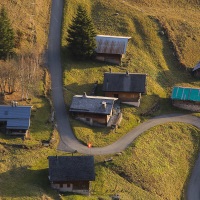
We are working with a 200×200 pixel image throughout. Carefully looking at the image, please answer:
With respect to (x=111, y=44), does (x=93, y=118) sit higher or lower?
lower

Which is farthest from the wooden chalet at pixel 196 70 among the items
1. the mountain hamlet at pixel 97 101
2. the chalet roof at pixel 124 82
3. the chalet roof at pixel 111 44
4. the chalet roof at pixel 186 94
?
the chalet roof at pixel 124 82

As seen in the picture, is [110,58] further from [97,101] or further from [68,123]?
[68,123]

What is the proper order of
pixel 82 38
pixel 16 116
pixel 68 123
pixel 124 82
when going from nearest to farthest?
pixel 16 116 < pixel 68 123 < pixel 124 82 < pixel 82 38

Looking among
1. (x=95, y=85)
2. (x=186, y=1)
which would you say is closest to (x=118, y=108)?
(x=95, y=85)

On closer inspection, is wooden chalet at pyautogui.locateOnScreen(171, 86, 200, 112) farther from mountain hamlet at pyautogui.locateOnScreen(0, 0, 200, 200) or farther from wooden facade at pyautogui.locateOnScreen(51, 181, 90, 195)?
wooden facade at pyautogui.locateOnScreen(51, 181, 90, 195)

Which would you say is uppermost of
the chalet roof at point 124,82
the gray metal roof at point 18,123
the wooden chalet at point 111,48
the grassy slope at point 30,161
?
the wooden chalet at point 111,48

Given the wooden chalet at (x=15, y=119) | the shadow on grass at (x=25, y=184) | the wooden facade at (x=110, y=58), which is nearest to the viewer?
the shadow on grass at (x=25, y=184)

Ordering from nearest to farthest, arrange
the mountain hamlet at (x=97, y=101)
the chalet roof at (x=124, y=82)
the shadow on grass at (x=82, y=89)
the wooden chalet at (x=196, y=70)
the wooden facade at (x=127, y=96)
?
the mountain hamlet at (x=97, y=101)
the shadow on grass at (x=82, y=89)
the chalet roof at (x=124, y=82)
the wooden facade at (x=127, y=96)
the wooden chalet at (x=196, y=70)

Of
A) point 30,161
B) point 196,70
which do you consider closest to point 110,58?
point 196,70

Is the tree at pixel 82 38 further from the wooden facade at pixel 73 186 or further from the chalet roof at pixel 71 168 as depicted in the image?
the wooden facade at pixel 73 186
